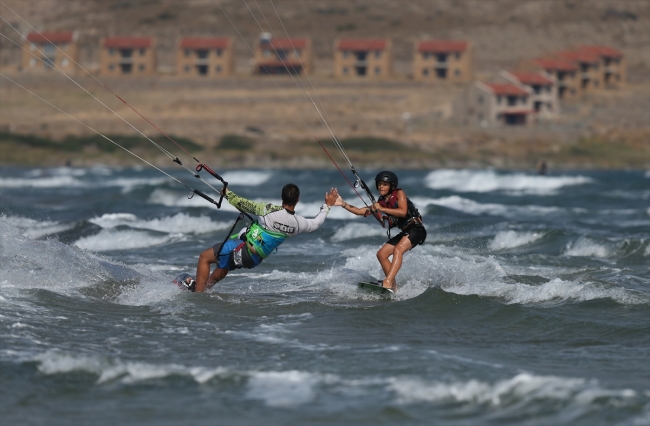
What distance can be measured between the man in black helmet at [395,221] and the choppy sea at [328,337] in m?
0.43

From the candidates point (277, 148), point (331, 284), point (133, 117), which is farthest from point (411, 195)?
point (133, 117)

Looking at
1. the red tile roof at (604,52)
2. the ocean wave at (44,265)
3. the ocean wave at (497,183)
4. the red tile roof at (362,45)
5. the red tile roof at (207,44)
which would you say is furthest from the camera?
the red tile roof at (207,44)

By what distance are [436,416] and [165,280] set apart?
22.8 ft

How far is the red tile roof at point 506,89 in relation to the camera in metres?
101

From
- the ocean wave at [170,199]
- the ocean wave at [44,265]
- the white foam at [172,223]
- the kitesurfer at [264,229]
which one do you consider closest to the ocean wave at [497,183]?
the ocean wave at [170,199]

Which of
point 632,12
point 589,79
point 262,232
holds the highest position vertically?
point 632,12

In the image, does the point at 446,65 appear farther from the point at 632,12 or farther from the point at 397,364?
the point at 397,364

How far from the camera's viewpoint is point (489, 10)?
6565 inches

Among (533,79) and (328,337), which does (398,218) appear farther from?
(533,79)

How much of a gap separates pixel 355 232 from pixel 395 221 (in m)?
10.1

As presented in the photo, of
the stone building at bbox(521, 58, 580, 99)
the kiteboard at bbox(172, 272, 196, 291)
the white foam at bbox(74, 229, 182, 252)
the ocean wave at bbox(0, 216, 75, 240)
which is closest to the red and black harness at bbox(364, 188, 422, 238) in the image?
the kiteboard at bbox(172, 272, 196, 291)

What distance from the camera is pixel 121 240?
22.4 m

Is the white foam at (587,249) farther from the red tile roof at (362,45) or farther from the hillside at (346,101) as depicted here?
the red tile roof at (362,45)

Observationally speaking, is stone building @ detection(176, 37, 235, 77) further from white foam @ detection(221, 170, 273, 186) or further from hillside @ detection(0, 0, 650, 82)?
white foam @ detection(221, 170, 273, 186)
